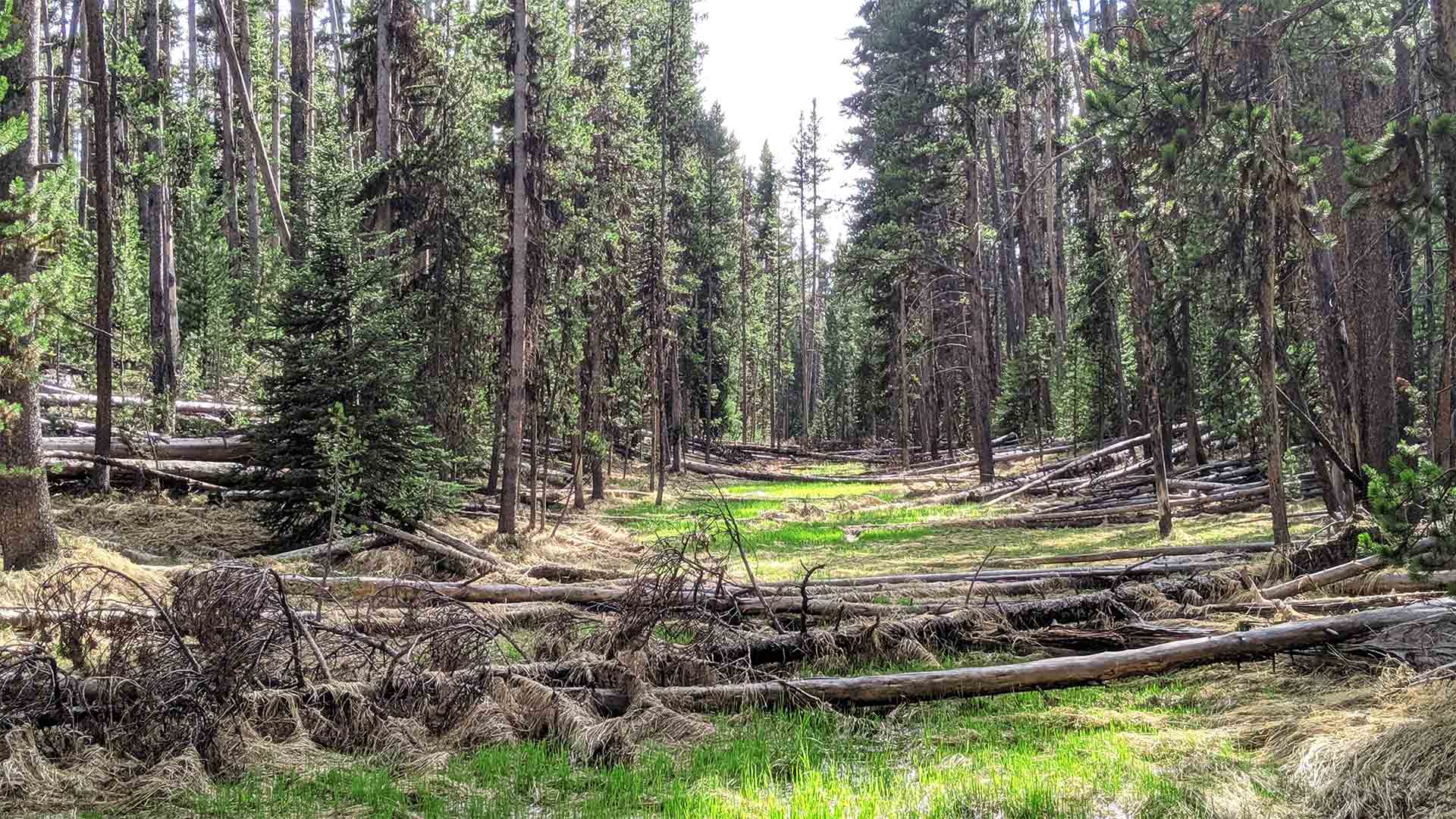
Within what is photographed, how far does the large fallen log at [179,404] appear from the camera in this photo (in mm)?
15938

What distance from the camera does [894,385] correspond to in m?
40.2

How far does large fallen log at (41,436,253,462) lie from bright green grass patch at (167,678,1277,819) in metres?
11.6

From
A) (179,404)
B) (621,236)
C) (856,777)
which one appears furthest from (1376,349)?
(179,404)

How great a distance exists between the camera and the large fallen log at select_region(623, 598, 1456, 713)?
245 inches

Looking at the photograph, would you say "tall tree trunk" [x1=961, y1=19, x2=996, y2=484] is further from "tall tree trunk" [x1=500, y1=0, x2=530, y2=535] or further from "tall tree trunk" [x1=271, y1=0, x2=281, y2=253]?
"tall tree trunk" [x1=271, y1=0, x2=281, y2=253]

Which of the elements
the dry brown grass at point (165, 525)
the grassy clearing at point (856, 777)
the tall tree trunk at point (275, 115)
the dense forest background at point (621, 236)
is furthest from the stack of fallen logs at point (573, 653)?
the tall tree trunk at point (275, 115)

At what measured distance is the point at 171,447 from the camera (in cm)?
1562

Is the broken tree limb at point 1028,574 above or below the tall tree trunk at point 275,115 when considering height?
below

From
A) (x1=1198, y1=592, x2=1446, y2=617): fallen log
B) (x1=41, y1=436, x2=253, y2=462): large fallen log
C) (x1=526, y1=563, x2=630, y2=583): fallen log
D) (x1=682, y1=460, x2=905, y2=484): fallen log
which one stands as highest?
(x1=41, y1=436, x2=253, y2=462): large fallen log

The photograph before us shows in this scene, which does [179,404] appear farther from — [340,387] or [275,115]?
[275,115]

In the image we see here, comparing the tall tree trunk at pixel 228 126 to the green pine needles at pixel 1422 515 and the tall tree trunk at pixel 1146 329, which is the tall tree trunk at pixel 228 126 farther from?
the tall tree trunk at pixel 1146 329

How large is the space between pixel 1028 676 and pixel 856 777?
2017 millimetres

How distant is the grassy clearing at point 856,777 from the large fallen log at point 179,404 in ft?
38.0

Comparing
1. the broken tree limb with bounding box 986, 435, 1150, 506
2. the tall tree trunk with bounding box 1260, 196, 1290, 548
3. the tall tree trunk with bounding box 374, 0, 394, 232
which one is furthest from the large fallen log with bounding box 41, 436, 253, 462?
the broken tree limb with bounding box 986, 435, 1150, 506
